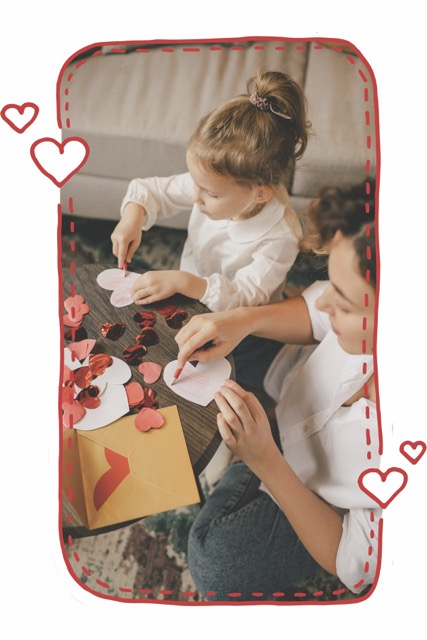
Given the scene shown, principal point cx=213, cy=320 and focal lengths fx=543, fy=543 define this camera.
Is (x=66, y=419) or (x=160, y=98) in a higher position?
(x=160, y=98)

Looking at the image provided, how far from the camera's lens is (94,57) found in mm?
658

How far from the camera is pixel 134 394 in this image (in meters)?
0.64

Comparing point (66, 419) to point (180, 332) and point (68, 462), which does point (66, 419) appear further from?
point (180, 332)

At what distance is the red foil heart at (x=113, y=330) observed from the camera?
2.19 ft

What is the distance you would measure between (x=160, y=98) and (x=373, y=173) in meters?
0.27

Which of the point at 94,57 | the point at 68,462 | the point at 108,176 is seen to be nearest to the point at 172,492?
the point at 68,462

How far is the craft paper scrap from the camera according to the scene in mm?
633

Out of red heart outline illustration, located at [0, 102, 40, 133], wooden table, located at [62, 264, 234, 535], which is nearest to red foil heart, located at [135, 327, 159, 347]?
wooden table, located at [62, 264, 234, 535]

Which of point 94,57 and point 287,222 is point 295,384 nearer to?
point 287,222

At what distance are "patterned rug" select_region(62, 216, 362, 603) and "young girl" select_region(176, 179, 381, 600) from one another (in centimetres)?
2

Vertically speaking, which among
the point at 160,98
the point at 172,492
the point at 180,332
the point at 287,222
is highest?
the point at 160,98

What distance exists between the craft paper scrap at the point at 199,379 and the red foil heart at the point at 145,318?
0.19 ft

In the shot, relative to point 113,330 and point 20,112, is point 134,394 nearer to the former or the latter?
point 113,330

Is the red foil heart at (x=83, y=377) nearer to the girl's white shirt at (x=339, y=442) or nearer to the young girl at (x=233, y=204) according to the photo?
the young girl at (x=233, y=204)
